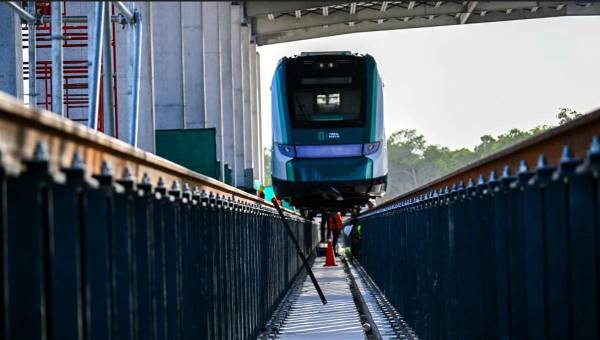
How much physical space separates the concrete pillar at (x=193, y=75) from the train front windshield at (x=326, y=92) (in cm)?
885

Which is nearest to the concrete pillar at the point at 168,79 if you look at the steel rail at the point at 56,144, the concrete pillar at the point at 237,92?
the concrete pillar at the point at 237,92

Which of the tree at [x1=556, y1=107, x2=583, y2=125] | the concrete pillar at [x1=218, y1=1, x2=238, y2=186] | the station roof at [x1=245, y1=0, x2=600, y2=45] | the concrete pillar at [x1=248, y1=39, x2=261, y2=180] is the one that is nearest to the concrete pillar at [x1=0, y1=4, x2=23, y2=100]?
A: the tree at [x1=556, y1=107, x2=583, y2=125]

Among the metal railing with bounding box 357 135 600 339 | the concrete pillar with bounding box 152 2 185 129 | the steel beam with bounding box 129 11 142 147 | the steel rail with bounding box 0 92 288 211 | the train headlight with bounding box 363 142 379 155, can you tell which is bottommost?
the metal railing with bounding box 357 135 600 339

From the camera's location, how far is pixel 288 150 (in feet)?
79.2

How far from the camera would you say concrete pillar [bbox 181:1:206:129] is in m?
33.2

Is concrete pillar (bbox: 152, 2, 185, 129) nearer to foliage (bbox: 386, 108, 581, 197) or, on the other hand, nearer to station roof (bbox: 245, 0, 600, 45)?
station roof (bbox: 245, 0, 600, 45)

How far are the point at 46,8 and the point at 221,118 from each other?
18.7 metres

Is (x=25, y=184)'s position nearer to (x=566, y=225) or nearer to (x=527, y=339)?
(x=566, y=225)

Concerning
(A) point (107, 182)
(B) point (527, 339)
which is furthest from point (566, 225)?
(A) point (107, 182)

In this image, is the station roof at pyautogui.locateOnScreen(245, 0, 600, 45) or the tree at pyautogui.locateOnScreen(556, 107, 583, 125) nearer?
the tree at pyautogui.locateOnScreen(556, 107, 583, 125)

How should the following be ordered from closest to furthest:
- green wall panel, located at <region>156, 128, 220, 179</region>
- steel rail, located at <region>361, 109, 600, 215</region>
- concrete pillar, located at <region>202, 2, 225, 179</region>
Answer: steel rail, located at <region>361, 109, 600, 215</region>, green wall panel, located at <region>156, 128, 220, 179</region>, concrete pillar, located at <region>202, 2, 225, 179</region>

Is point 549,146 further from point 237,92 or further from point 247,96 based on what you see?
point 247,96

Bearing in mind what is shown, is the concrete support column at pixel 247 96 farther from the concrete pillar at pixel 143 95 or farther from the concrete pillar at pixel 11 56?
the concrete pillar at pixel 11 56

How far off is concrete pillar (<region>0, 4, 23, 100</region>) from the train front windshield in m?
8.94
